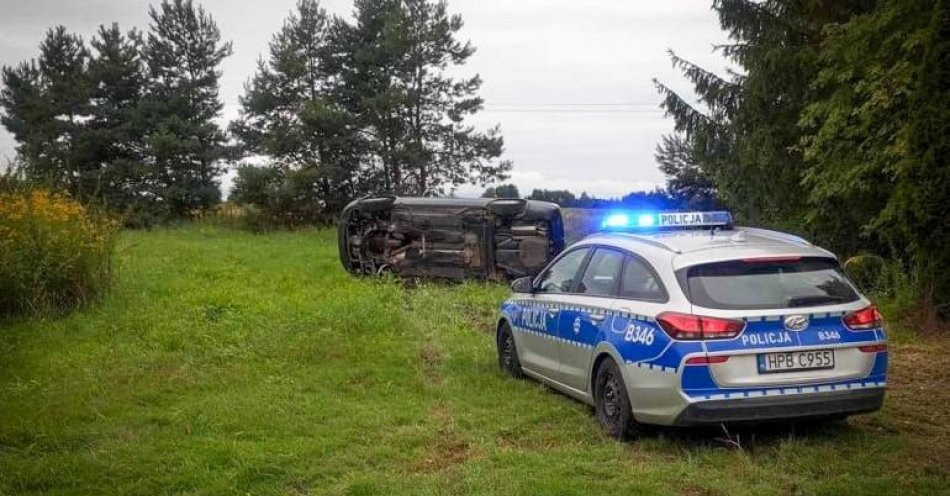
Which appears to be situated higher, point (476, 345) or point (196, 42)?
point (196, 42)

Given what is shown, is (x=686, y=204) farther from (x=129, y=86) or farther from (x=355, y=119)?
(x=129, y=86)

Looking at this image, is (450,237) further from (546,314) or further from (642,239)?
(642,239)

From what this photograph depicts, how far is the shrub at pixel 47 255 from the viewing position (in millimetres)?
11383

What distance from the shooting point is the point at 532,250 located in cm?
1417

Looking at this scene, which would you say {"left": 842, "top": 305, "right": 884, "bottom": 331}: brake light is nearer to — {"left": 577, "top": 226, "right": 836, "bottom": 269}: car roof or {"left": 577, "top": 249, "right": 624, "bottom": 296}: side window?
{"left": 577, "top": 226, "right": 836, "bottom": 269}: car roof

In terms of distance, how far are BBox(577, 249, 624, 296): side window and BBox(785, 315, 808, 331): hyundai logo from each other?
133 cm

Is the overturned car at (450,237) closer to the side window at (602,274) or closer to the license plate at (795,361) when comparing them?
the side window at (602,274)

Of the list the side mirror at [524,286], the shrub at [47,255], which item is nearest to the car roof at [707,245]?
the side mirror at [524,286]

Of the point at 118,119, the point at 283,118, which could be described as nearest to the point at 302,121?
the point at 283,118

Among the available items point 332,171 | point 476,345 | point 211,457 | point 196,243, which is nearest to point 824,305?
point 211,457

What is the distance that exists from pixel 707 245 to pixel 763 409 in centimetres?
127

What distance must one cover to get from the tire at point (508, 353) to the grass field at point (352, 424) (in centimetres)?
16

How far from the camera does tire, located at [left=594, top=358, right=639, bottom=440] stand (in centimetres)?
595

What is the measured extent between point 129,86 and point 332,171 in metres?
10.9
